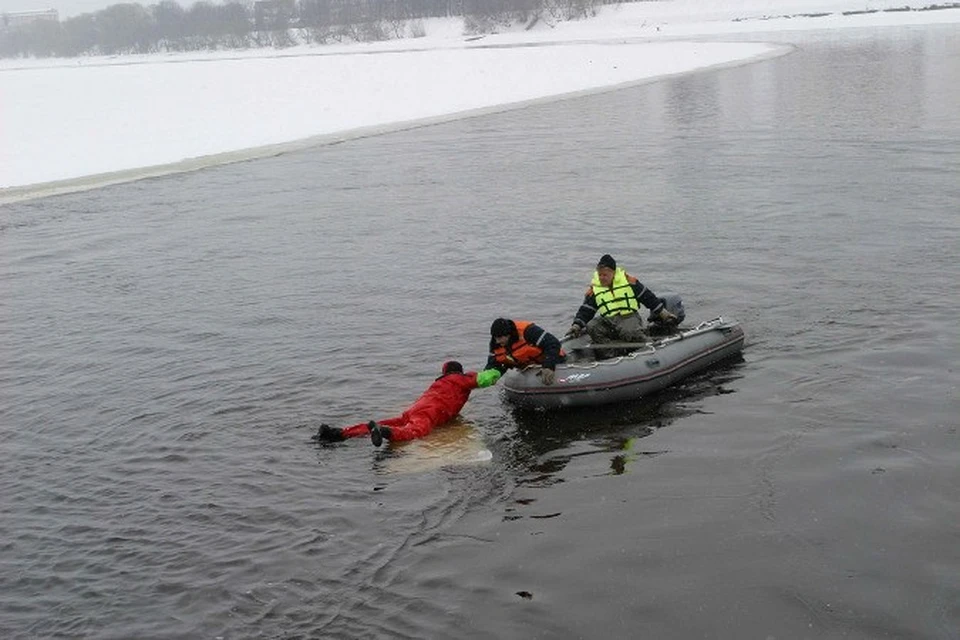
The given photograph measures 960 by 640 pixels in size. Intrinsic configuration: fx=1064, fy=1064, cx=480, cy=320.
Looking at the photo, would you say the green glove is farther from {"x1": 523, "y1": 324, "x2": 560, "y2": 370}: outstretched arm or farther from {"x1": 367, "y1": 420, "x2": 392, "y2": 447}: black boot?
{"x1": 367, "y1": 420, "x2": 392, "y2": 447}: black boot

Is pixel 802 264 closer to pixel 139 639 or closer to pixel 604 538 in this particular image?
pixel 604 538

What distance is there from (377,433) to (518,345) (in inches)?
80.1

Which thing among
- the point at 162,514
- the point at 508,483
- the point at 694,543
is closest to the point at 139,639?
the point at 162,514

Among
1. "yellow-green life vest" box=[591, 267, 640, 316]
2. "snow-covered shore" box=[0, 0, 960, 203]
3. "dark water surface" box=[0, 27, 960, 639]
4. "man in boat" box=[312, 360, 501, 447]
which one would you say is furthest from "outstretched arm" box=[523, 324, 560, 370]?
"snow-covered shore" box=[0, 0, 960, 203]

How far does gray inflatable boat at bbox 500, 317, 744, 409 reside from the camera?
36.7ft

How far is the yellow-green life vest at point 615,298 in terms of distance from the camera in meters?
12.4

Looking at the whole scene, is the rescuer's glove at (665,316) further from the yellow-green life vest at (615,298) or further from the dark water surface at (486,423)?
the dark water surface at (486,423)

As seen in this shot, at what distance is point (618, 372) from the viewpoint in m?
11.3

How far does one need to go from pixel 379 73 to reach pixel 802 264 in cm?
5112

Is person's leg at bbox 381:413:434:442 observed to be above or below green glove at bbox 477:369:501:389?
below

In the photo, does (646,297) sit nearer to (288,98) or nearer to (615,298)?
(615,298)

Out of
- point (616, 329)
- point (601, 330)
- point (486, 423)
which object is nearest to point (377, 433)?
point (486, 423)

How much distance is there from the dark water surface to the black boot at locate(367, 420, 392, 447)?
0.86 ft

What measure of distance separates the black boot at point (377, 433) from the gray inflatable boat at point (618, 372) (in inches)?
64.0
